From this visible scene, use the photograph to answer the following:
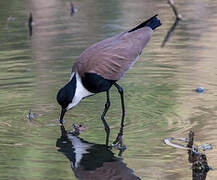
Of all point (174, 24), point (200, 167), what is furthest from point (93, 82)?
point (174, 24)

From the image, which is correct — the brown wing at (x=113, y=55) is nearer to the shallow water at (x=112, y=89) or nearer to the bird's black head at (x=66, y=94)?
the bird's black head at (x=66, y=94)

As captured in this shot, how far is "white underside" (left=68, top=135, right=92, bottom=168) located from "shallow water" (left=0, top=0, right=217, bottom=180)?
0.10 metres

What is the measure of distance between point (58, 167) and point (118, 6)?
9159 millimetres

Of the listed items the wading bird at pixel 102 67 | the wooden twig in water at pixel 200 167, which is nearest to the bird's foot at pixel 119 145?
the wading bird at pixel 102 67

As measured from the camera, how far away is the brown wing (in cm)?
752

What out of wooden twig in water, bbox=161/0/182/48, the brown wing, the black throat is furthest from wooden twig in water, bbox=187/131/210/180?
wooden twig in water, bbox=161/0/182/48

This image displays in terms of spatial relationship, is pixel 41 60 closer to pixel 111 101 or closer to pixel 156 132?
pixel 111 101

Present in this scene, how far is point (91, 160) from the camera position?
20.7ft

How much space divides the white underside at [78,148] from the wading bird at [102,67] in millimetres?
353

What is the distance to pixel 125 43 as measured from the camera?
26.3 ft

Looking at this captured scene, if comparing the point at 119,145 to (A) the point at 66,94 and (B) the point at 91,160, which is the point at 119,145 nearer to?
(B) the point at 91,160

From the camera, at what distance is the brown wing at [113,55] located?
7.52 m

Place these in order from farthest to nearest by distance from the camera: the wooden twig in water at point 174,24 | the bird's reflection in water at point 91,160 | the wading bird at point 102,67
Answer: the wooden twig in water at point 174,24 → the wading bird at point 102,67 → the bird's reflection in water at point 91,160

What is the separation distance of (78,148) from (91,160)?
44cm
